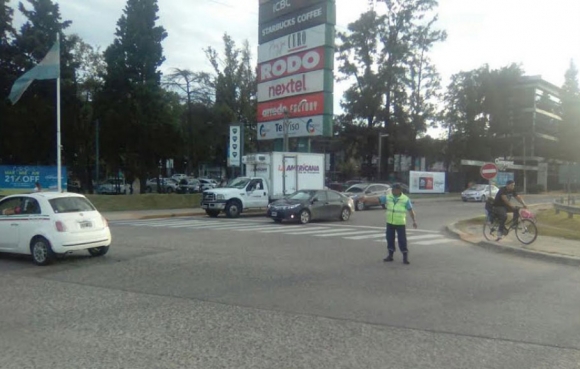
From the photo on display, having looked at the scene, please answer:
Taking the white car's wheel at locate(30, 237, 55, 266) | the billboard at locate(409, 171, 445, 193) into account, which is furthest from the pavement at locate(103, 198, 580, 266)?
the billboard at locate(409, 171, 445, 193)

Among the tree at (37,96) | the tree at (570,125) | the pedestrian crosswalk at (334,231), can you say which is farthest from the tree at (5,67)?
the tree at (570,125)

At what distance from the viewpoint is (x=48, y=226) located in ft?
33.7

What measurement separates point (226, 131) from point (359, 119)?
1687cm

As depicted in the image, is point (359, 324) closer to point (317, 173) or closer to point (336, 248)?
point (336, 248)

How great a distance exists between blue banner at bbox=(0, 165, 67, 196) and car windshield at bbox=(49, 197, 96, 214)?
19489 mm

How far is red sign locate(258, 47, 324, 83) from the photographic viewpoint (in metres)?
29.7

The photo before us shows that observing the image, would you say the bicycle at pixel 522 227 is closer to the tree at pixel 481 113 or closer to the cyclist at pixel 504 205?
the cyclist at pixel 504 205

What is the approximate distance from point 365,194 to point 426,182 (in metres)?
23.2

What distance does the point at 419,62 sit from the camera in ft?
199

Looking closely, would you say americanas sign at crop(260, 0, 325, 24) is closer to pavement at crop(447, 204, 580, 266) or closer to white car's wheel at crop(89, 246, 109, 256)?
pavement at crop(447, 204, 580, 266)

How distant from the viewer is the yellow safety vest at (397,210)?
10969 mm

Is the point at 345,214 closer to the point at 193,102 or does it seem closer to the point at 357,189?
the point at 357,189

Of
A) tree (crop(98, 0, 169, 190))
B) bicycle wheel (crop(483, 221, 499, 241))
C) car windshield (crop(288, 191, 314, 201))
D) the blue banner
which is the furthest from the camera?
tree (crop(98, 0, 169, 190))

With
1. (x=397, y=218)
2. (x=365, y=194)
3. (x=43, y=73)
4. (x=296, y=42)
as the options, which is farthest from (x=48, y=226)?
(x=365, y=194)
